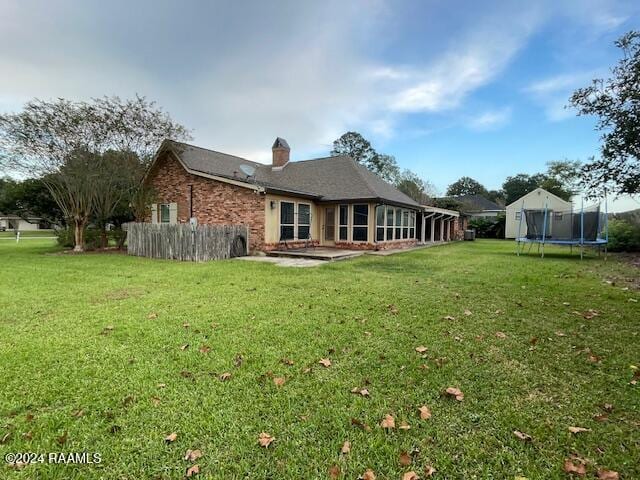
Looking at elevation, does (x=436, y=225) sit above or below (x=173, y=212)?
below

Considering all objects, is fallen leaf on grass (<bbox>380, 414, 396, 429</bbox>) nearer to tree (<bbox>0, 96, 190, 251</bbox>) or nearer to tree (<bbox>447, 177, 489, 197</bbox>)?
tree (<bbox>0, 96, 190, 251</bbox>)

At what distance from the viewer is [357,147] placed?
40625mm

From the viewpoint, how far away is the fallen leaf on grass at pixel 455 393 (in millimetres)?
2684

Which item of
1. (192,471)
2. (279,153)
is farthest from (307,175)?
(192,471)

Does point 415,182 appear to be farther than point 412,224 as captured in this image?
Yes

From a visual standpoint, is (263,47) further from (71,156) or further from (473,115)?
(473,115)

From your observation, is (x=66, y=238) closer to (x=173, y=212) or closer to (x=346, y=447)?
(x=173, y=212)

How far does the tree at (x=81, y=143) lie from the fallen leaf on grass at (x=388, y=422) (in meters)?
14.8

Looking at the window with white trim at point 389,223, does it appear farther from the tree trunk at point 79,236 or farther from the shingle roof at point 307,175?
the tree trunk at point 79,236

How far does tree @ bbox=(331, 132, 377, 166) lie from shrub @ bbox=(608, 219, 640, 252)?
2801cm

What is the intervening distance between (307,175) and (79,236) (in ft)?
36.8

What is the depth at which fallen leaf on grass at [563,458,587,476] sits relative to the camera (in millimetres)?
1904

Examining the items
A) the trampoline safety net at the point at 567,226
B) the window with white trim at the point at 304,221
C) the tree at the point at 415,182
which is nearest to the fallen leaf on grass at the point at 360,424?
the window with white trim at the point at 304,221

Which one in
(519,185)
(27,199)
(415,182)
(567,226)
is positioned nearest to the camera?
(567,226)
